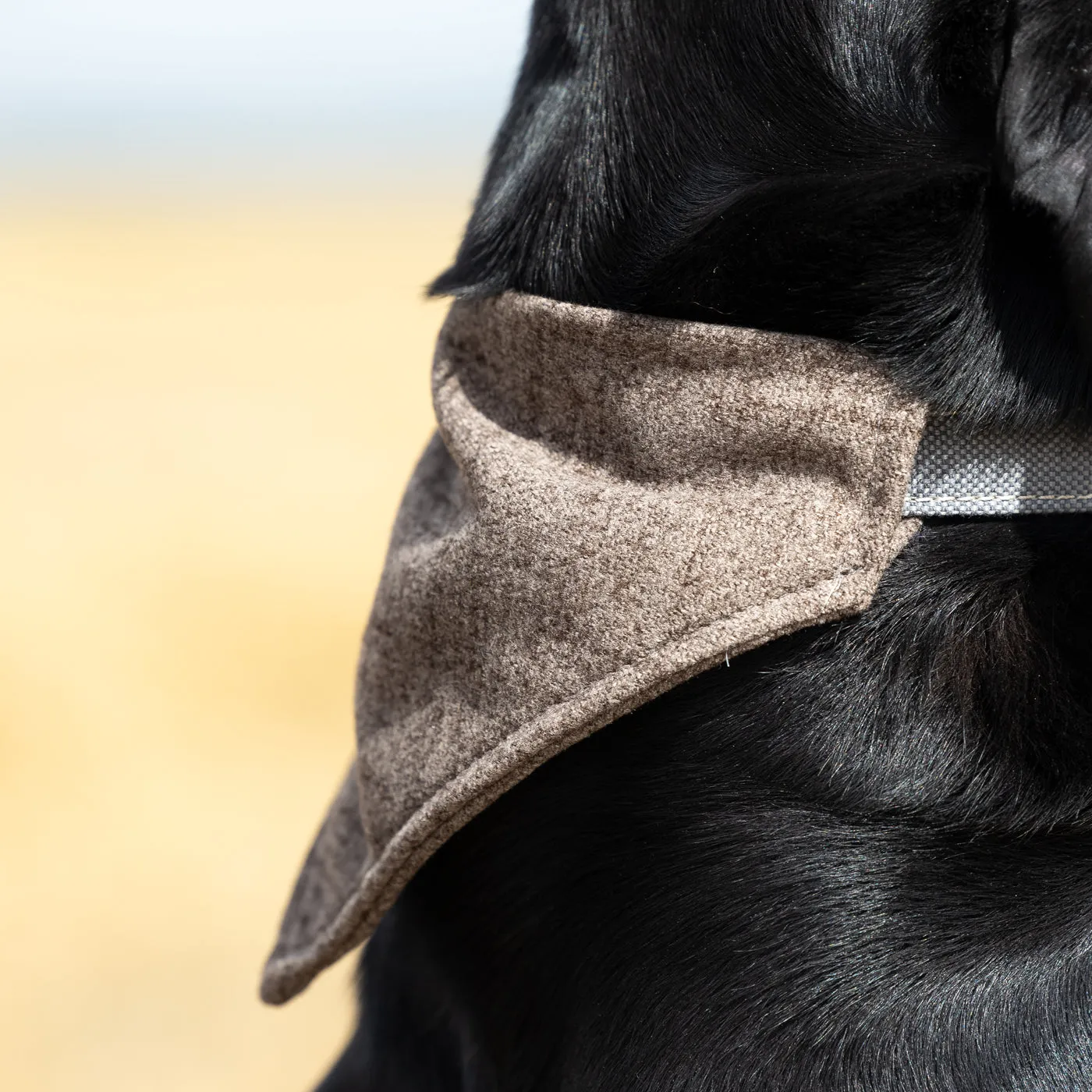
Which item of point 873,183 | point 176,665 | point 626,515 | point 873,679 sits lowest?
point 176,665

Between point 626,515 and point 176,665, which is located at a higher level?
point 626,515

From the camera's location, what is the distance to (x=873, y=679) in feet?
2.15

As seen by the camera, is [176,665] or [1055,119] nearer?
[1055,119]

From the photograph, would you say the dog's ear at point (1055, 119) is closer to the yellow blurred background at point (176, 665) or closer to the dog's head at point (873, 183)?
the dog's head at point (873, 183)

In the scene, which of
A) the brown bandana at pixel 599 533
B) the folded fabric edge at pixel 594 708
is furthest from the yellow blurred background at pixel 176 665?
the folded fabric edge at pixel 594 708

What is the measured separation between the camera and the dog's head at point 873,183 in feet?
1.96

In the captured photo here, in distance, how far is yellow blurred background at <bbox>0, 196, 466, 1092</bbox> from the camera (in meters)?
2.45

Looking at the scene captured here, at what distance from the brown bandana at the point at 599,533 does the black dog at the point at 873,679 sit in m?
0.04

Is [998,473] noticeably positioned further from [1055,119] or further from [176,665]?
[176,665]

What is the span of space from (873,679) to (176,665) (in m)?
3.50

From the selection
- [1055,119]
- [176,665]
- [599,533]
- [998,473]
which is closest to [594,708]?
[599,533]

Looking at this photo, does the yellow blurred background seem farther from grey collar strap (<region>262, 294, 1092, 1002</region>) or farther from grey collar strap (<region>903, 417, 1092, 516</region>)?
grey collar strap (<region>903, 417, 1092, 516</region>)

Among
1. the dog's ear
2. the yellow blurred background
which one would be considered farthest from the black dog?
the yellow blurred background

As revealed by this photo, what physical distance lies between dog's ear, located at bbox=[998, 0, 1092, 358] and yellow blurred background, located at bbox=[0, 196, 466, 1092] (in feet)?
1.33
